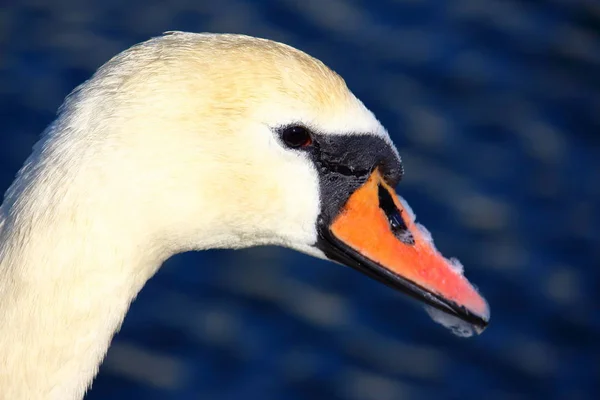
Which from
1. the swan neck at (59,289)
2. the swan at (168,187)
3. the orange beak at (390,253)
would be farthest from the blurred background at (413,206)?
the swan neck at (59,289)

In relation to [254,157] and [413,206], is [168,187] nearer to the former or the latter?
[254,157]

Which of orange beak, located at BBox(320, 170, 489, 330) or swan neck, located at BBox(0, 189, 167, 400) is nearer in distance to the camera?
swan neck, located at BBox(0, 189, 167, 400)

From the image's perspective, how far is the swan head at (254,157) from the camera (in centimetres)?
354

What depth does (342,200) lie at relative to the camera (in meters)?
4.10

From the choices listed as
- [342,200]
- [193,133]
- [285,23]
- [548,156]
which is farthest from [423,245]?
[285,23]

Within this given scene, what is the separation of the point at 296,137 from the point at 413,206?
4.01m

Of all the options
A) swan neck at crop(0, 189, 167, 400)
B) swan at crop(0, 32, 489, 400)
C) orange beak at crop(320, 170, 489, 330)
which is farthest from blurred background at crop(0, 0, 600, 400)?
swan neck at crop(0, 189, 167, 400)

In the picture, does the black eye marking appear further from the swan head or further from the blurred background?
the blurred background

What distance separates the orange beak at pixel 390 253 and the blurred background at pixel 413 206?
→ 3079 millimetres

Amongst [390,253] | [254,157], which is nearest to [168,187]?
[254,157]

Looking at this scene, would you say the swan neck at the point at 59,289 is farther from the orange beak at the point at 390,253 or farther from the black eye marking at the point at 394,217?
the black eye marking at the point at 394,217

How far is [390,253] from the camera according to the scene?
13.6 feet

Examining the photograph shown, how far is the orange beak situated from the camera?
4.12 m

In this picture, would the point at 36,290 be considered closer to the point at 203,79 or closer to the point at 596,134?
the point at 203,79
